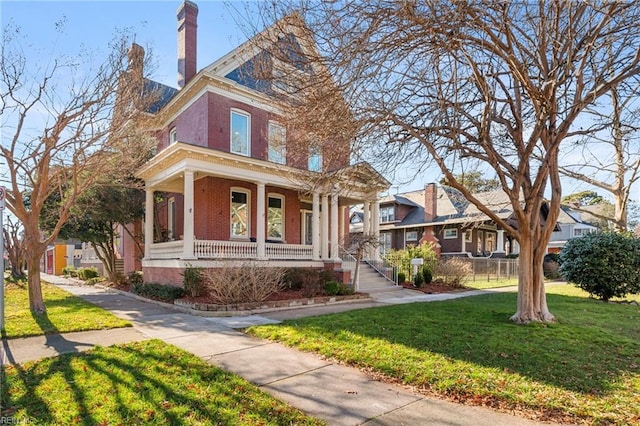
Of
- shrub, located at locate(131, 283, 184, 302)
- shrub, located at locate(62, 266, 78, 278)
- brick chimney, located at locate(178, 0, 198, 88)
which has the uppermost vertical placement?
brick chimney, located at locate(178, 0, 198, 88)

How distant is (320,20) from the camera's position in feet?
20.1

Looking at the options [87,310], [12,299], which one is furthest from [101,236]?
[87,310]

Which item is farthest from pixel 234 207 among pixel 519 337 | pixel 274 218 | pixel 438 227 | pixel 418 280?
pixel 438 227

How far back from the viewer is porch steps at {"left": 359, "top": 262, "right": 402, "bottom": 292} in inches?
635

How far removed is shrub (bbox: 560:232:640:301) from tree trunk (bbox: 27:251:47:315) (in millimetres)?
→ 17172

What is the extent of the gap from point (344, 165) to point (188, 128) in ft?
32.4

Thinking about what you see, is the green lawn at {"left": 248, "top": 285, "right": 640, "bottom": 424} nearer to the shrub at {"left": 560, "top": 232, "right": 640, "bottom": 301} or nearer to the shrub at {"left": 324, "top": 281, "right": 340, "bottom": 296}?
the shrub at {"left": 324, "top": 281, "right": 340, "bottom": 296}

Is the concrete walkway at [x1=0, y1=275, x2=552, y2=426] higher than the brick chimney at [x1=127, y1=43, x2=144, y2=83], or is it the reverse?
the brick chimney at [x1=127, y1=43, x2=144, y2=83]

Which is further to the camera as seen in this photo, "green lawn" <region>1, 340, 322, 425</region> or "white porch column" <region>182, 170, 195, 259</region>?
"white porch column" <region>182, 170, 195, 259</region>

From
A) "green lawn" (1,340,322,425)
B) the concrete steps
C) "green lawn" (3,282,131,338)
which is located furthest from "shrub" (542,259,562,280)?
"green lawn" (1,340,322,425)

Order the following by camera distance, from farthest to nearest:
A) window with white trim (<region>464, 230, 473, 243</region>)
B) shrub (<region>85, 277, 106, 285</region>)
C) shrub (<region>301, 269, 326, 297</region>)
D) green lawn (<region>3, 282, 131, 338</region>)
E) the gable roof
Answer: window with white trim (<region>464, 230, 473, 243</region>), the gable roof, shrub (<region>85, 277, 106, 285</region>), shrub (<region>301, 269, 326, 297</region>), green lawn (<region>3, 282, 131, 338</region>)

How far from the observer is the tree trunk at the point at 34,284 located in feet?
30.9

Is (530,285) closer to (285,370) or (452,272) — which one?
(285,370)

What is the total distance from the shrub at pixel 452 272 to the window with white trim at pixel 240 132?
10.7 m
